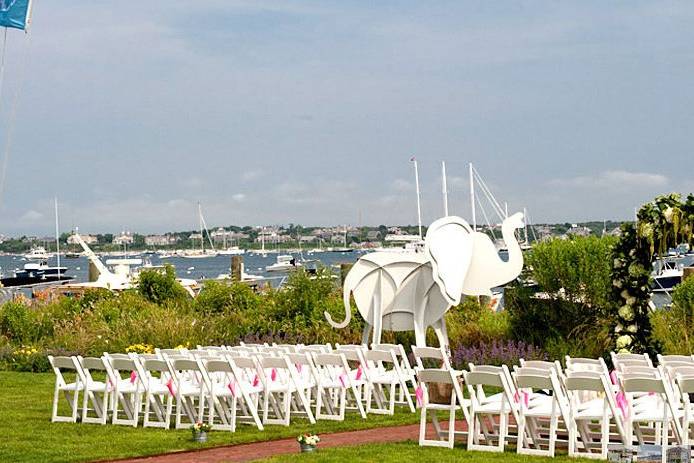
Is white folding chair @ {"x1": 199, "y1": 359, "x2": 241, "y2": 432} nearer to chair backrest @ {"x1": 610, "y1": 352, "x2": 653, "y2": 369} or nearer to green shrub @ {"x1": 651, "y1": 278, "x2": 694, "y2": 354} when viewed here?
chair backrest @ {"x1": 610, "y1": 352, "x2": 653, "y2": 369}

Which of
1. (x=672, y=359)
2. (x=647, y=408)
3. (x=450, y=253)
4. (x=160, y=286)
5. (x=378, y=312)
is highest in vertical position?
(x=450, y=253)

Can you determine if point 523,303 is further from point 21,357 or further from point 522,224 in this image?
point 21,357

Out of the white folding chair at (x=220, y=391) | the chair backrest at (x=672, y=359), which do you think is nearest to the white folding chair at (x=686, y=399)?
the chair backrest at (x=672, y=359)

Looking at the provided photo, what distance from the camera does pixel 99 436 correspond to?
1662 cm

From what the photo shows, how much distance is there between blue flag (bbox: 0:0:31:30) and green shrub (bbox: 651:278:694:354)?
40.5 feet

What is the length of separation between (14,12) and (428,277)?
896cm

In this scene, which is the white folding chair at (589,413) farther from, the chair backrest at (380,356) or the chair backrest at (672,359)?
the chair backrest at (380,356)

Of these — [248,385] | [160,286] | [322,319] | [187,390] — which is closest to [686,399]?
[248,385]

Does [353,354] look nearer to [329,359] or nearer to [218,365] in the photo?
[329,359]

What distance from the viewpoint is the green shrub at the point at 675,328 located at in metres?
22.9

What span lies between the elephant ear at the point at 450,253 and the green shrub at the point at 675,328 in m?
3.75

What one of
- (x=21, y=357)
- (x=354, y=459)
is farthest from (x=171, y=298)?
(x=354, y=459)

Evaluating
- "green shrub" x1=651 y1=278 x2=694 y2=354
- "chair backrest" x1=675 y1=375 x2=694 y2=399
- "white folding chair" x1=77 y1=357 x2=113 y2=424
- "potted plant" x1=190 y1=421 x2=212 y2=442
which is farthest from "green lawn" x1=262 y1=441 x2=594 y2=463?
"green shrub" x1=651 y1=278 x2=694 y2=354

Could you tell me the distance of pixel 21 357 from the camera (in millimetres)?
27484
